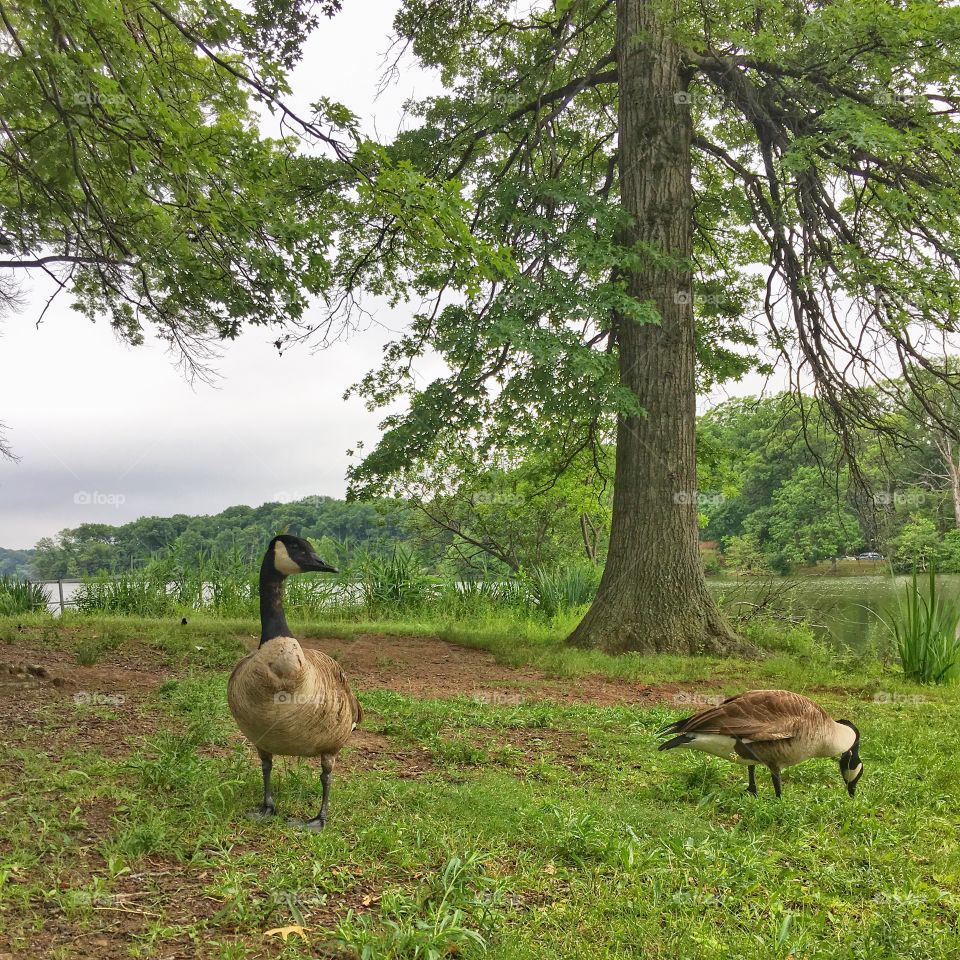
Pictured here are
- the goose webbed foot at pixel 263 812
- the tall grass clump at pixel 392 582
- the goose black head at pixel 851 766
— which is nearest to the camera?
the goose webbed foot at pixel 263 812

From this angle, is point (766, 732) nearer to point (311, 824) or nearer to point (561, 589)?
point (311, 824)

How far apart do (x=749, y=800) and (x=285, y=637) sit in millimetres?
3047

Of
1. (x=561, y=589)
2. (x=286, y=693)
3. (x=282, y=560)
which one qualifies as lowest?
(x=561, y=589)

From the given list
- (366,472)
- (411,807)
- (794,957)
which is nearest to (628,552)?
(366,472)

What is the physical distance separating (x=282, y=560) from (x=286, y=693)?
2.50ft

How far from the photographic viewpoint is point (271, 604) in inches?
161

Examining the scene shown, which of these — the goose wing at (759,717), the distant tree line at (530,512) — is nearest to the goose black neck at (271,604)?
the goose wing at (759,717)

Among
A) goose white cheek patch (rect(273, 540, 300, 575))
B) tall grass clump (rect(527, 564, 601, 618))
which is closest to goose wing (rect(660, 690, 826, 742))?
goose white cheek patch (rect(273, 540, 300, 575))

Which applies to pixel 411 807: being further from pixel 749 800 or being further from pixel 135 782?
pixel 749 800

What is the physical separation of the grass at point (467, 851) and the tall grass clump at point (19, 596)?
958cm

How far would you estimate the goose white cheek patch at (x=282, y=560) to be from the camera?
4180 millimetres

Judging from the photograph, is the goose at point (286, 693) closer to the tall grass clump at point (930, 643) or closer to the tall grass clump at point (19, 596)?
the tall grass clump at point (930, 643)

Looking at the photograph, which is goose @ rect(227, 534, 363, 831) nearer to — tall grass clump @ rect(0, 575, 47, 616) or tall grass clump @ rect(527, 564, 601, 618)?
tall grass clump @ rect(527, 564, 601, 618)

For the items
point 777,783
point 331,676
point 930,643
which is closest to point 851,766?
point 777,783
